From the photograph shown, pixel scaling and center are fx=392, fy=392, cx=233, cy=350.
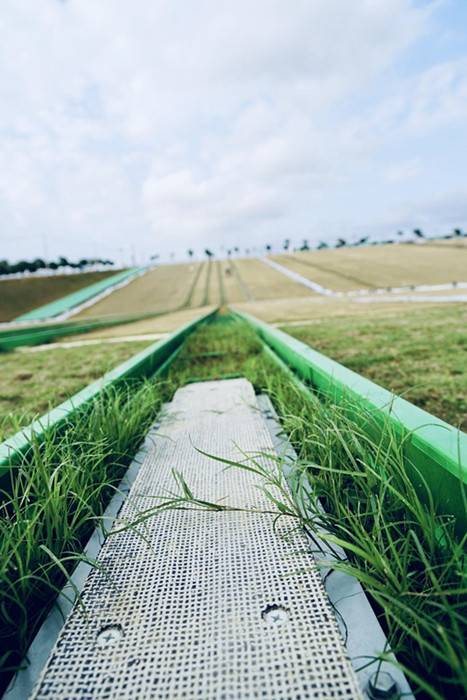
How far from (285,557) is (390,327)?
14.3 ft

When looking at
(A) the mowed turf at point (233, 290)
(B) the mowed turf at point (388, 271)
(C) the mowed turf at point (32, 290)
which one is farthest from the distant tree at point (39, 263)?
(B) the mowed turf at point (388, 271)

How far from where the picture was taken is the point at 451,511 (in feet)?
3.16

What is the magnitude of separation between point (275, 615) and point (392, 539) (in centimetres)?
39

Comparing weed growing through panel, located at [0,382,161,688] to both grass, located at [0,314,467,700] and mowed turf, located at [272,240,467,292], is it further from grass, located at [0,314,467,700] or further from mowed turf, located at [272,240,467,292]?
mowed turf, located at [272,240,467,292]

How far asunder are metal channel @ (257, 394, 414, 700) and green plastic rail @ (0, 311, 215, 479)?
1.01m

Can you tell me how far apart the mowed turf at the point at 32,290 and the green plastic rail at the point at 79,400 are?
111 feet

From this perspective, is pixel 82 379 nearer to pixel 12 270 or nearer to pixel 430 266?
pixel 430 266

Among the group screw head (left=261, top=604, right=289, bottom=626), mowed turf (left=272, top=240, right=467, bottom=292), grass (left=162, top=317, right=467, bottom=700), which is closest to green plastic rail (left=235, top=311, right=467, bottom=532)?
grass (left=162, top=317, right=467, bottom=700)

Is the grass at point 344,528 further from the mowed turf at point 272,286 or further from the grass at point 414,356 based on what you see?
the mowed turf at point 272,286

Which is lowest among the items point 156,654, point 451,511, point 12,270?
point 156,654

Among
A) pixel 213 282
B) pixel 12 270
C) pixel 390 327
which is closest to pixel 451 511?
pixel 390 327

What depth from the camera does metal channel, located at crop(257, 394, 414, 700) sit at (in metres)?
0.74

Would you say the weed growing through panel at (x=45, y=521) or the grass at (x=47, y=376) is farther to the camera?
the grass at (x=47, y=376)

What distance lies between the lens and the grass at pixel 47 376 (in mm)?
2910
